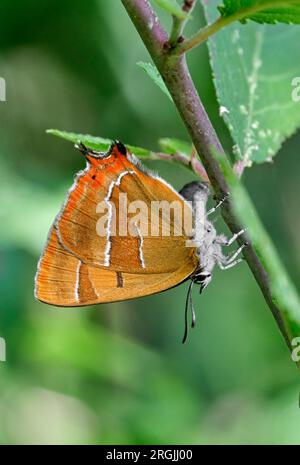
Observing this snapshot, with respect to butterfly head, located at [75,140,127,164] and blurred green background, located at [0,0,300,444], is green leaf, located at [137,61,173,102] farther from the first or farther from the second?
blurred green background, located at [0,0,300,444]

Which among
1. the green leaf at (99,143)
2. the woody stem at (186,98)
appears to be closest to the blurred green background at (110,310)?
the green leaf at (99,143)

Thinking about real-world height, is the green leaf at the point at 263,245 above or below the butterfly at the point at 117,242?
below

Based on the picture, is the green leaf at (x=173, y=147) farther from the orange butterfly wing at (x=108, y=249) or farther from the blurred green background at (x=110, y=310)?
the blurred green background at (x=110, y=310)

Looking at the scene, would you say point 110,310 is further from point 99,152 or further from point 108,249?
point 99,152

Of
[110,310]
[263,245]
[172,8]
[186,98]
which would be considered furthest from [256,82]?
[110,310]
